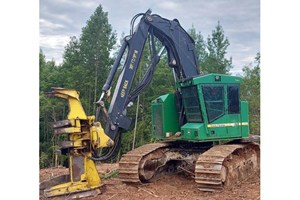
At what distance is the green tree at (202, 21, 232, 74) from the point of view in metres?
4.86

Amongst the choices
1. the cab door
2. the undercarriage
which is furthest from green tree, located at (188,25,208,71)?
the undercarriage

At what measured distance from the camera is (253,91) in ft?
16.5

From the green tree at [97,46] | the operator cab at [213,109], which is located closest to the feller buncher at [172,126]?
the operator cab at [213,109]

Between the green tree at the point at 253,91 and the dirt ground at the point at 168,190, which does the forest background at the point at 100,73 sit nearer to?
the green tree at the point at 253,91

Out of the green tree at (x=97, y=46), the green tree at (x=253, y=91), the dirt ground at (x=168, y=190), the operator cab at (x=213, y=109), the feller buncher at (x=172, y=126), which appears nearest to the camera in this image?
the green tree at (x=253, y=91)

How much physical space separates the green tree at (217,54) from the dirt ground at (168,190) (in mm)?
1405

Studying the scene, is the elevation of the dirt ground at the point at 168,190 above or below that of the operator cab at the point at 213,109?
below

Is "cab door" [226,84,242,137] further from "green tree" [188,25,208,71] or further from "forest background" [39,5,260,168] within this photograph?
"green tree" [188,25,208,71]

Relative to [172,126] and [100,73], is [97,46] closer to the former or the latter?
[100,73]

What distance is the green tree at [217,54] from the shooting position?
4863mm
